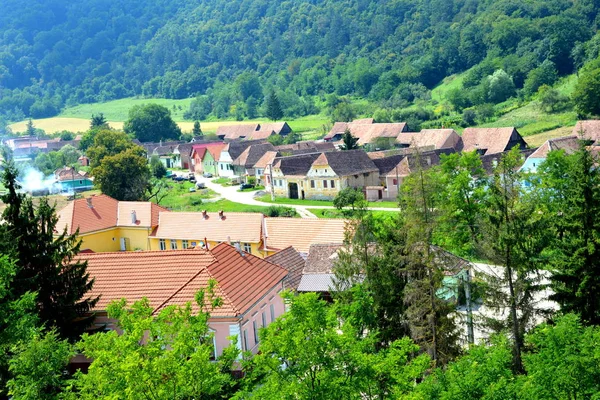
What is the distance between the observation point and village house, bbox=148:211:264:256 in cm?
3738

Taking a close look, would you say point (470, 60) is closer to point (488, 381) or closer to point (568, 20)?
point (568, 20)

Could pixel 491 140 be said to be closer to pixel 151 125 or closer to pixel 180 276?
pixel 180 276

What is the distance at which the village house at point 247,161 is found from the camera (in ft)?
252

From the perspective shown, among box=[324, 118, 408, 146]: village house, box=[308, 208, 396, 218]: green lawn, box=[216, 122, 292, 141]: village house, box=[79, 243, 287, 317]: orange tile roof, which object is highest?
box=[216, 122, 292, 141]: village house

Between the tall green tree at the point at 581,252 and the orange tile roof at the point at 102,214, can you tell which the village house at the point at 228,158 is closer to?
the orange tile roof at the point at 102,214

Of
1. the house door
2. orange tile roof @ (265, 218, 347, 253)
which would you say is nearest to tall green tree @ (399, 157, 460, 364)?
orange tile roof @ (265, 218, 347, 253)

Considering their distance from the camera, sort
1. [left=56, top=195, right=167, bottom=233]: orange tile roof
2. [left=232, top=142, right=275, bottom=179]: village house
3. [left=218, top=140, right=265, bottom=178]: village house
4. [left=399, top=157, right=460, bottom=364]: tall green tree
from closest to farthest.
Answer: [left=399, top=157, right=460, bottom=364]: tall green tree < [left=56, top=195, right=167, bottom=233]: orange tile roof < [left=232, top=142, right=275, bottom=179]: village house < [left=218, top=140, right=265, bottom=178]: village house

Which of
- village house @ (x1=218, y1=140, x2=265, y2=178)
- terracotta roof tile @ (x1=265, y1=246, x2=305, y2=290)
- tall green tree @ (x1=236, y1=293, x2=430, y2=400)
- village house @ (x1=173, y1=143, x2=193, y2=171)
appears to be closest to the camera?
tall green tree @ (x1=236, y1=293, x2=430, y2=400)

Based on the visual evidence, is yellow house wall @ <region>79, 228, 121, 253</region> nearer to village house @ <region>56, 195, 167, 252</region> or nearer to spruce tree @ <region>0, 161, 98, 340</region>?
village house @ <region>56, 195, 167, 252</region>

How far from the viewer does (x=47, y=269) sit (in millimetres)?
21203

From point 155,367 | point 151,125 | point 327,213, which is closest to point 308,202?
point 327,213

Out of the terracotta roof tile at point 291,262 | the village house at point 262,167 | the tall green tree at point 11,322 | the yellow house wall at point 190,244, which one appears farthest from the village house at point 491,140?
the tall green tree at point 11,322

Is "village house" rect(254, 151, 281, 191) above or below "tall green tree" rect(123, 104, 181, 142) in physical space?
below

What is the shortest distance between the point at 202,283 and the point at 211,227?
699 inches
